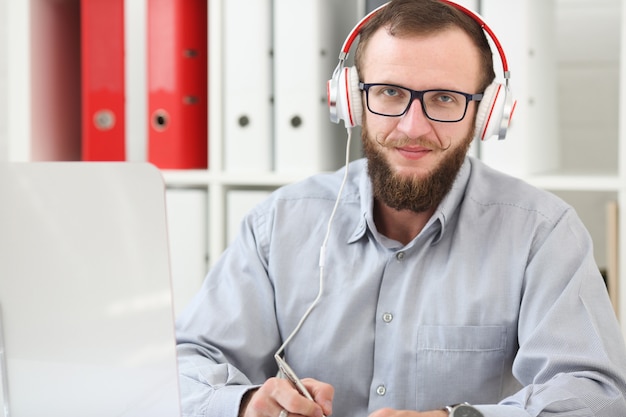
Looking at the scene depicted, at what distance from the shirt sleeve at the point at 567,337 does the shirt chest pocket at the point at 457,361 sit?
5 centimetres

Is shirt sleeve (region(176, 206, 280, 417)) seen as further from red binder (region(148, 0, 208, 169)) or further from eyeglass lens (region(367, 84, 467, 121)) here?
red binder (region(148, 0, 208, 169))

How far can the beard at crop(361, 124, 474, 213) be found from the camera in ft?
4.13

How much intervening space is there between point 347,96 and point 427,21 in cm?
16

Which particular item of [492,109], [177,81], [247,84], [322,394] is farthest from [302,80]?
[322,394]

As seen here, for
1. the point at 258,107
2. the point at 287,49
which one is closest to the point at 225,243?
the point at 258,107

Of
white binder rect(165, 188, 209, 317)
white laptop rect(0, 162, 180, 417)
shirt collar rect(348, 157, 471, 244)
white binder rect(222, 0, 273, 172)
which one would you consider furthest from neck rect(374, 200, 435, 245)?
white laptop rect(0, 162, 180, 417)

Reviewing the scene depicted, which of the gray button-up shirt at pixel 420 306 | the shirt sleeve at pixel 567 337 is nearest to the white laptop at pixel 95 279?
the gray button-up shirt at pixel 420 306

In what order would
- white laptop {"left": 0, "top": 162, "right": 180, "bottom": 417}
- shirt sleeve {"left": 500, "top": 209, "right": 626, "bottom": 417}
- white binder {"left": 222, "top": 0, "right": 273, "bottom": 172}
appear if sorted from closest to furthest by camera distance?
white laptop {"left": 0, "top": 162, "right": 180, "bottom": 417}, shirt sleeve {"left": 500, "top": 209, "right": 626, "bottom": 417}, white binder {"left": 222, "top": 0, "right": 273, "bottom": 172}

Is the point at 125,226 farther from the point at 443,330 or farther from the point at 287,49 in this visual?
the point at 287,49

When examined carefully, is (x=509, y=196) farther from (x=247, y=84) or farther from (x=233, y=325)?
(x=247, y=84)

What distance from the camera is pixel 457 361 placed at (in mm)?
1219

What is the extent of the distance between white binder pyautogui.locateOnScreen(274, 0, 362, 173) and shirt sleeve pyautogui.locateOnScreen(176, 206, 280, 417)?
0.35m

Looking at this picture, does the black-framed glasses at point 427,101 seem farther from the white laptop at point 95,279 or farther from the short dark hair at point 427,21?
the white laptop at point 95,279

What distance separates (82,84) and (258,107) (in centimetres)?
47
